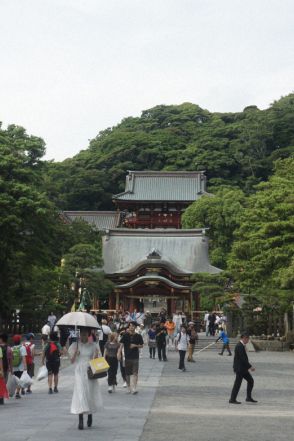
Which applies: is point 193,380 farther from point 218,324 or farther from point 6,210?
point 218,324

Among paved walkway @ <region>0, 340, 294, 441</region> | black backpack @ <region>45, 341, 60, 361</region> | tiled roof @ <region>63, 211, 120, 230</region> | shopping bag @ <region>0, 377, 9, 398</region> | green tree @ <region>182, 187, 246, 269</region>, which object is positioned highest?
tiled roof @ <region>63, 211, 120, 230</region>

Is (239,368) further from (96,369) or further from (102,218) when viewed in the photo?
(102,218)

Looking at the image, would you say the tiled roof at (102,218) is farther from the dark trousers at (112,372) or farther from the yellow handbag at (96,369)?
the yellow handbag at (96,369)

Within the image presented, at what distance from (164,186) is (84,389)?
223 ft

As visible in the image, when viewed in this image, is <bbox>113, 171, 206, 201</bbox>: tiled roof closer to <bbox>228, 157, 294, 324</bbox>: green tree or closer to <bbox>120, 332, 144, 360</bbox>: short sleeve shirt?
<bbox>228, 157, 294, 324</bbox>: green tree

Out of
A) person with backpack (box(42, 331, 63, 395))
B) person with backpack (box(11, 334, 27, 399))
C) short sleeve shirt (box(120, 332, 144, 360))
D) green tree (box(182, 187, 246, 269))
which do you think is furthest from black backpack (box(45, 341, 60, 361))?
green tree (box(182, 187, 246, 269))

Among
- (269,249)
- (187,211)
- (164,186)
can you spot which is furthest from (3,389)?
(164,186)

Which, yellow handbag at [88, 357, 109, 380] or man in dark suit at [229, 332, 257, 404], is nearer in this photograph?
yellow handbag at [88, 357, 109, 380]

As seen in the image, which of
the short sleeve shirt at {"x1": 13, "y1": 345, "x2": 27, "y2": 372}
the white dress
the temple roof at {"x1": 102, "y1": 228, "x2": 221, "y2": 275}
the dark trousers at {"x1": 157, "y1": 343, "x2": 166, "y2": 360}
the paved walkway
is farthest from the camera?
the temple roof at {"x1": 102, "y1": 228, "x2": 221, "y2": 275}

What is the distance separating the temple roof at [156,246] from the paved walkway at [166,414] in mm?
38669

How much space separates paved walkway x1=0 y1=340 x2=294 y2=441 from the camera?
33.2 feet

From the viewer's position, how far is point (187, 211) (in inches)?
2712

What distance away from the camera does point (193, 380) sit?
1967 cm

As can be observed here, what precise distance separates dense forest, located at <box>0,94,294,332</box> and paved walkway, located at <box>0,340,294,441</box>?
12.4 meters
